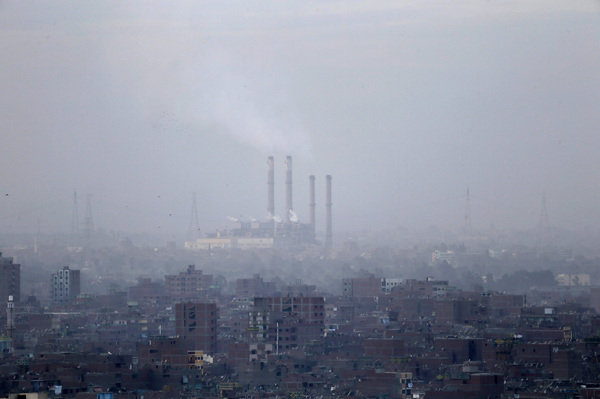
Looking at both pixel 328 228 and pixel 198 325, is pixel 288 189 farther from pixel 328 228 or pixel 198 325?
pixel 198 325

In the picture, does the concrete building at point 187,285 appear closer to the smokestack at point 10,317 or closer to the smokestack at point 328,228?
the smokestack at point 10,317

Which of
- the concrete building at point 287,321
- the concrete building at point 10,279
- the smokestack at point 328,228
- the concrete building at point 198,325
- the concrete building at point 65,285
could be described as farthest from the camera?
the smokestack at point 328,228

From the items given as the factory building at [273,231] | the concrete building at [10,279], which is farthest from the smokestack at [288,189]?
the concrete building at [10,279]

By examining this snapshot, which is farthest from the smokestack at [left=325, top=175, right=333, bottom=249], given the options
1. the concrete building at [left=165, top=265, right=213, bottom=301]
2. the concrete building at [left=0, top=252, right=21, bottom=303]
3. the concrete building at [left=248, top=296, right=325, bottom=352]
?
the concrete building at [left=248, top=296, right=325, bottom=352]

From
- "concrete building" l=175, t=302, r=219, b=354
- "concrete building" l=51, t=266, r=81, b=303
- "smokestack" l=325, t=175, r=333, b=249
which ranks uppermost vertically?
"smokestack" l=325, t=175, r=333, b=249

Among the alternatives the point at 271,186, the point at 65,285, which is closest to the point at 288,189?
the point at 271,186

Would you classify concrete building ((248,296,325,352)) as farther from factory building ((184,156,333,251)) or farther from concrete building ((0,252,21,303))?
Answer: factory building ((184,156,333,251))
